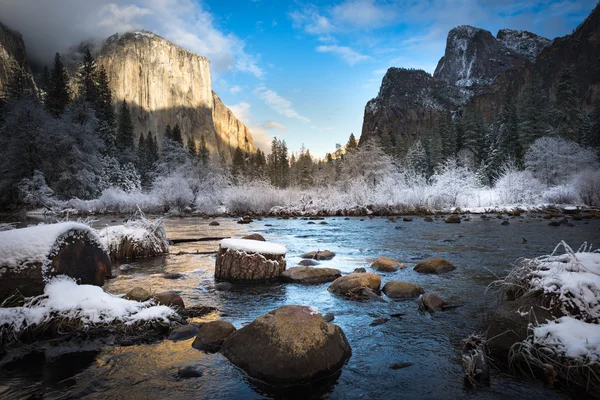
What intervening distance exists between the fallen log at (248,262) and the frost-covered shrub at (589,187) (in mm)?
Answer: 28325

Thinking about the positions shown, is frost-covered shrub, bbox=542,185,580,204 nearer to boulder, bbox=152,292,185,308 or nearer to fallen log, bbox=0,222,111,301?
boulder, bbox=152,292,185,308

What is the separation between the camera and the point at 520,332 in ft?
10.9

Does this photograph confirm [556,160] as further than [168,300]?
Yes

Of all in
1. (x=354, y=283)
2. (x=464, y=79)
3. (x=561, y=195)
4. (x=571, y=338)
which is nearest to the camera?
(x=571, y=338)

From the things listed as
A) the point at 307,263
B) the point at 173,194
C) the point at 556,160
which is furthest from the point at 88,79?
the point at 556,160

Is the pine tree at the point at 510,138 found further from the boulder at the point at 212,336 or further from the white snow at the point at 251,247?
the boulder at the point at 212,336

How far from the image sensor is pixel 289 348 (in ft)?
10.5

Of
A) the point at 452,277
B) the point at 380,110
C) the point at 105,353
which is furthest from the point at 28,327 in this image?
the point at 380,110

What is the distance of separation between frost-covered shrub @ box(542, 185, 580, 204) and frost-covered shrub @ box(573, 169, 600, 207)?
43 cm

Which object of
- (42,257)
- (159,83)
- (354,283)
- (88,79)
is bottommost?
(354,283)

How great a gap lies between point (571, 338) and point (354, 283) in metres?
3.31

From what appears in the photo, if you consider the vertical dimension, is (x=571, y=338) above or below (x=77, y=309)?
above

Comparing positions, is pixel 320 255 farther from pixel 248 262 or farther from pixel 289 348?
pixel 289 348

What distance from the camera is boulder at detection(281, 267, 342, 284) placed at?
22.1 ft
